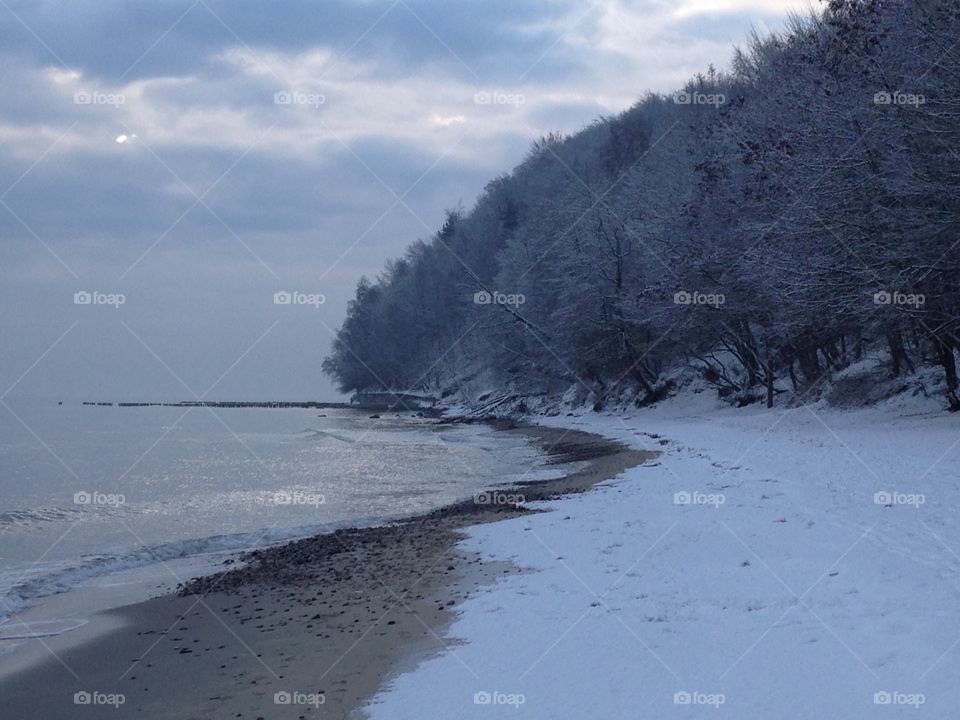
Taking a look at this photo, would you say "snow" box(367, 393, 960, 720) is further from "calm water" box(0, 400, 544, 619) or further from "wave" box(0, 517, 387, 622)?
"calm water" box(0, 400, 544, 619)

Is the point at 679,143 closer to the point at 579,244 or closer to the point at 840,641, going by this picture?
the point at 579,244

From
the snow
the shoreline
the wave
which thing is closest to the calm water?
the wave

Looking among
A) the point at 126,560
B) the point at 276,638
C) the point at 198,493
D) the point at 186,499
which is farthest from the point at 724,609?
the point at 198,493

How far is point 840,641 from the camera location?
682cm

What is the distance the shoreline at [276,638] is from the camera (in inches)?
309

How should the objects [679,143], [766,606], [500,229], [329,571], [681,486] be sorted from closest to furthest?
[766,606]
[329,571]
[681,486]
[679,143]
[500,229]

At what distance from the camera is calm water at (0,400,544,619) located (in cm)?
1691

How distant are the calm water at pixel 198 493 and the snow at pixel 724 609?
682 cm

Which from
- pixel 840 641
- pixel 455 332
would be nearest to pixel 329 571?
pixel 840 641

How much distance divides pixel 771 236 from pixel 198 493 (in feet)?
63.9

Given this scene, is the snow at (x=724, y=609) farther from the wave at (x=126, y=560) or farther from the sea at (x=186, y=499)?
the sea at (x=186, y=499)

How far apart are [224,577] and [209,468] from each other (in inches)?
859

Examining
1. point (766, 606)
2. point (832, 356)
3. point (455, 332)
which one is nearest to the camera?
point (766, 606)

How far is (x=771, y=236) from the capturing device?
27.2 metres
